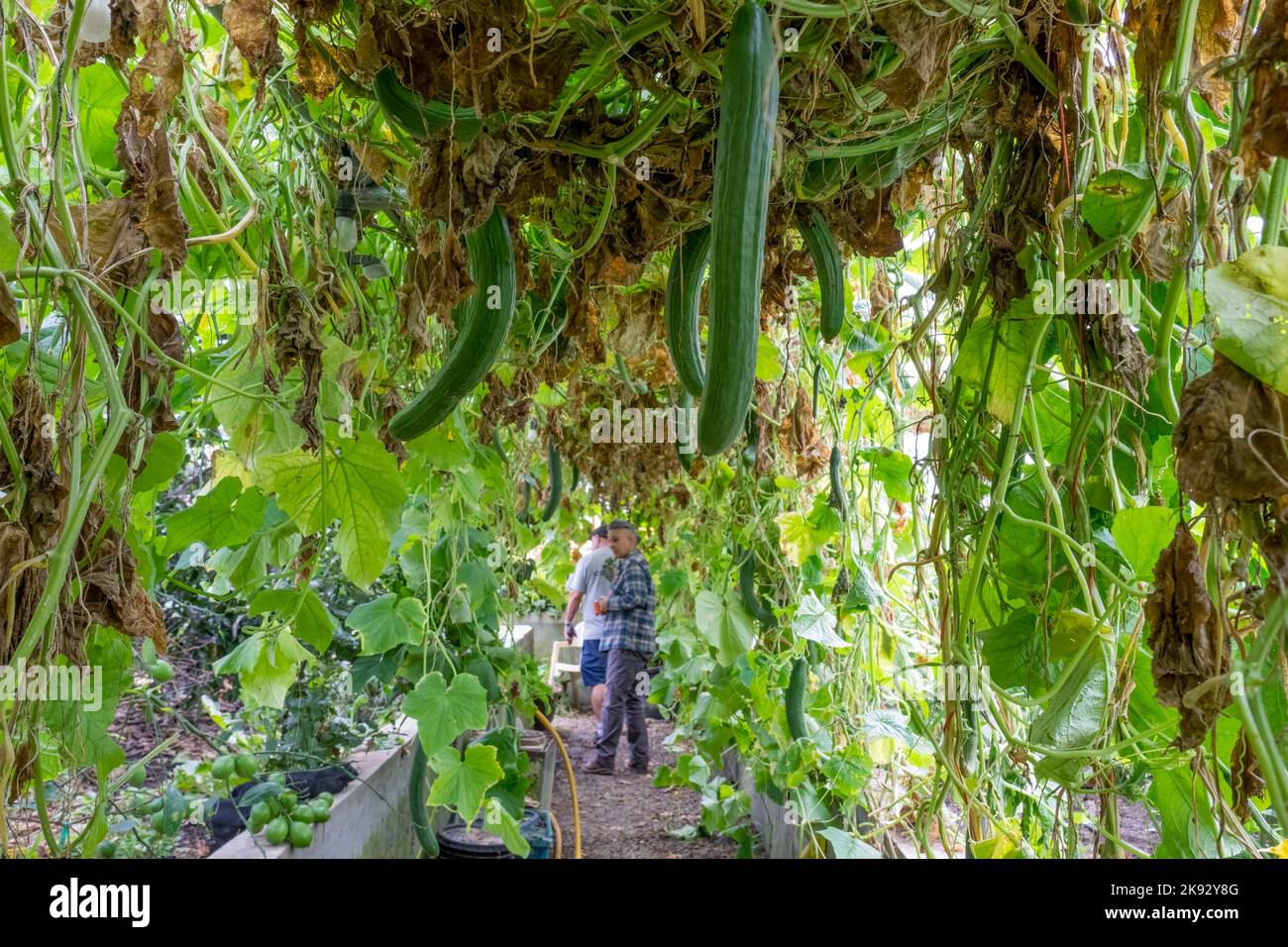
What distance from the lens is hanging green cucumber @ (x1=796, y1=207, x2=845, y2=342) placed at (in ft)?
4.42

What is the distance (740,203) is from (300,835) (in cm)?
272

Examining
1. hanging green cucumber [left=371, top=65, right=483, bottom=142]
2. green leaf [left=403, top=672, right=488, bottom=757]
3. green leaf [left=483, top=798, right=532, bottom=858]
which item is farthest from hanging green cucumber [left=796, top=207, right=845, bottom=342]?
green leaf [left=483, top=798, right=532, bottom=858]

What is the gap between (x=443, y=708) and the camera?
2.28m

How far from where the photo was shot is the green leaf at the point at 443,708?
223 centimetres

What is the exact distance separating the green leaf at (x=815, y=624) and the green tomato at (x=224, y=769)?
77.6 inches

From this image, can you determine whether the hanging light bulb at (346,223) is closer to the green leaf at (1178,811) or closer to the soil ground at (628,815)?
the green leaf at (1178,811)

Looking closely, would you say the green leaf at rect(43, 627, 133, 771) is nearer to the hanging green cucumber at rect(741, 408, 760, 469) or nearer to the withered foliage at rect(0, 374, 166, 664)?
the withered foliage at rect(0, 374, 166, 664)

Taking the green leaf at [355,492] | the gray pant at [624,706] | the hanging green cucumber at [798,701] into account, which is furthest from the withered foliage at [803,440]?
the gray pant at [624,706]

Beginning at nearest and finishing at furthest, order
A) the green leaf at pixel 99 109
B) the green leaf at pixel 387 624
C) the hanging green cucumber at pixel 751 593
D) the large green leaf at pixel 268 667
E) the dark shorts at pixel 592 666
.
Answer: the green leaf at pixel 99 109, the large green leaf at pixel 268 667, the green leaf at pixel 387 624, the hanging green cucumber at pixel 751 593, the dark shorts at pixel 592 666

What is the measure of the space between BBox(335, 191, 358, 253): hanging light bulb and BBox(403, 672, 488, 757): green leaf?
1.20 meters

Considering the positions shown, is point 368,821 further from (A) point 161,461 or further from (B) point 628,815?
(A) point 161,461

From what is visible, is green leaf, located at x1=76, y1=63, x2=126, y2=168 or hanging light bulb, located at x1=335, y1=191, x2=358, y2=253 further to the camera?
hanging light bulb, located at x1=335, y1=191, x2=358, y2=253
